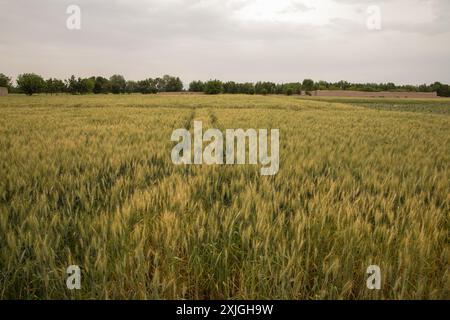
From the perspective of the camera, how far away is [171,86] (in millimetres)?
126750

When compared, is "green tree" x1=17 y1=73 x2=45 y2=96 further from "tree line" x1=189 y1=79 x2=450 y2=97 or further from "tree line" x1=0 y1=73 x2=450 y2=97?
"tree line" x1=189 y1=79 x2=450 y2=97

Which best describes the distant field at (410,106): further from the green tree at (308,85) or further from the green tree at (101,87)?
the green tree at (101,87)

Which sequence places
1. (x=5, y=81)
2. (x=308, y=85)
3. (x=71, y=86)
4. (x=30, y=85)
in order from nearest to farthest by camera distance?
(x=30, y=85)
(x=71, y=86)
(x=5, y=81)
(x=308, y=85)

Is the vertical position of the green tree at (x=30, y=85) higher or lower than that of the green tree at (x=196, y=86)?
lower

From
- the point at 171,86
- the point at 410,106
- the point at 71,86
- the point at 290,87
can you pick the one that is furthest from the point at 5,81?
the point at 410,106

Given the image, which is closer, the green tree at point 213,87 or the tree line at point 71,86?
the tree line at point 71,86

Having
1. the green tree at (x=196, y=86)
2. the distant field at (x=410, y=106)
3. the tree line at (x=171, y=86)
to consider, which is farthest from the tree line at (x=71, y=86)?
the distant field at (x=410, y=106)

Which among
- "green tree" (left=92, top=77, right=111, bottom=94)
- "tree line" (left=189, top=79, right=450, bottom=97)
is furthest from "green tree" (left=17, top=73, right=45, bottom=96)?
"tree line" (left=189, top=79, right=450, bottom=97)

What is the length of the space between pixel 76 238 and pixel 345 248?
199 cm

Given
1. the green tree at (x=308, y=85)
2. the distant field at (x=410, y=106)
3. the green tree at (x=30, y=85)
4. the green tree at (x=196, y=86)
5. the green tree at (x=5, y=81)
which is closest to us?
the distant field at (x=410, y=106)

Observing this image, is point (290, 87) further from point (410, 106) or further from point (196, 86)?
point (410, 106)

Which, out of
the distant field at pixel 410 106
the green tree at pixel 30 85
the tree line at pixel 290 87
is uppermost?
the tree line at pixel 290 87

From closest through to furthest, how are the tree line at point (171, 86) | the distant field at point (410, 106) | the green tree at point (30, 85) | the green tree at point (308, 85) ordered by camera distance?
the distant field at point (410, 106) → the green tree at point (30, 85) → the tree line at point (171, 86) → the green tree at point (308, 85)

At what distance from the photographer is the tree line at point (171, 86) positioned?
95.4m
